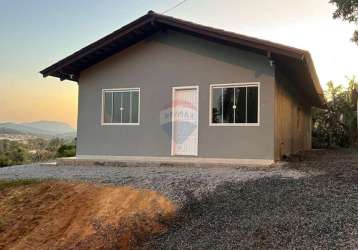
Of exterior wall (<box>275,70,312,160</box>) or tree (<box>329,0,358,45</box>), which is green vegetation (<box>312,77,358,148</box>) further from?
tree (<box>329,0,358,45</box>)

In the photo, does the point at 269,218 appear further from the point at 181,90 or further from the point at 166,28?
the point at 166,28

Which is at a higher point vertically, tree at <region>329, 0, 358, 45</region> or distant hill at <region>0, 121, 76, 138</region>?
tree at <region>329, 0, 358, 45</region>

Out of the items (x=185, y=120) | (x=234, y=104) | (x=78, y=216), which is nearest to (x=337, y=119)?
(x=234, y=104)

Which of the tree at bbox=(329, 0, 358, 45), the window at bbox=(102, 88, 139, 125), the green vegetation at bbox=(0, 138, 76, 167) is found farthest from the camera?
the green vegetation at bbox=(0, 138, 76, 167)

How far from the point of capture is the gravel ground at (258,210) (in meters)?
4.82

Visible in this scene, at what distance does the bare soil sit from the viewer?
539 centimetres

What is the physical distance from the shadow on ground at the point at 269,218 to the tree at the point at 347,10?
5.74 m

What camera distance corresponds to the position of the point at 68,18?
50.0 feet

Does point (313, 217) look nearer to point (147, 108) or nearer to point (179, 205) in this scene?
point (179, 205)

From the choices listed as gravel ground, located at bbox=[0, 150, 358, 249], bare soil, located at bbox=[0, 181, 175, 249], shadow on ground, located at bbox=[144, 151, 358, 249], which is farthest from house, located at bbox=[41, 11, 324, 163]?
bare soil, located at bbox=[0, 181, 175, 249]

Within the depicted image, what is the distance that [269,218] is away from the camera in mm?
5461

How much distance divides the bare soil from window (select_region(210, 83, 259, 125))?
16.3 feet

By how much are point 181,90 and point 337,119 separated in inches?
717

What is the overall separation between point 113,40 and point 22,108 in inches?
414
